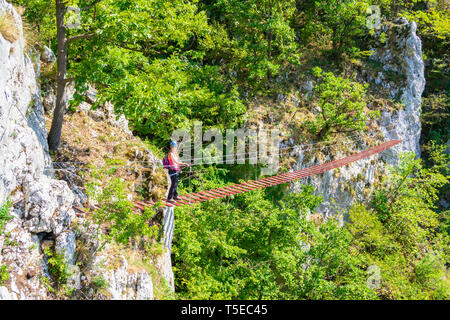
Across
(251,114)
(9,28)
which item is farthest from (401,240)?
(9,28)

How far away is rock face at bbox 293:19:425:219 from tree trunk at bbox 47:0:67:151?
33.2 feet

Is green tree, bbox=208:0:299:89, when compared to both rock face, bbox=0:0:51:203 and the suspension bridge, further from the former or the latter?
rock face, bbox=0:0:51:203

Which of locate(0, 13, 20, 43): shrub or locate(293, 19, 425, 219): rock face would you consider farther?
locate(293, 19, 425, 219): rock face

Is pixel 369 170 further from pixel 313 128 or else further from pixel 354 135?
pixel 313 128

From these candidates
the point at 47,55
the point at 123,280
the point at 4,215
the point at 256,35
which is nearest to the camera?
the point at 4,215

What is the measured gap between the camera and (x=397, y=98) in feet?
51.8

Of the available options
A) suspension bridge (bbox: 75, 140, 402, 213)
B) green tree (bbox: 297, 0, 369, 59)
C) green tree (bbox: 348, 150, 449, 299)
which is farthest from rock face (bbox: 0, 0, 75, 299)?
green tree (bbox: 297, 0, 369, 59)

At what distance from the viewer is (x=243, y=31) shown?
13.2m

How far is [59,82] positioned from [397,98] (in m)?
13.8

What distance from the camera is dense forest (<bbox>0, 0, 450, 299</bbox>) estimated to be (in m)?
6.78

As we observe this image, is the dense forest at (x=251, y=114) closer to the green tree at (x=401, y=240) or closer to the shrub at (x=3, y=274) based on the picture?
the green tree at (x=401, y=240)

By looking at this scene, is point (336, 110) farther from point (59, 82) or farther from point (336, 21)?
point (59, 82)

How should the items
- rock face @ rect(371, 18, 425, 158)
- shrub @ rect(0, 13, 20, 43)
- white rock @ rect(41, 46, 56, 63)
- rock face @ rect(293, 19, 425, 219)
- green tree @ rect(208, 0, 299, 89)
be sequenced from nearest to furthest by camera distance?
shrub @ rect(0, 13, 20, 43) < white rock @ rect(41, 46, 56, 63) < green tree @ rect(208, 0, 299, 89) < rock face @ rect(293, 19, 425, 219) < rock face @ rect(371, 18, 425, 158)

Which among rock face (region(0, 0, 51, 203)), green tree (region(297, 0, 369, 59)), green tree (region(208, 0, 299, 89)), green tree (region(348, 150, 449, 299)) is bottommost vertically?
green tree (region(348, 150, 449, 299))
